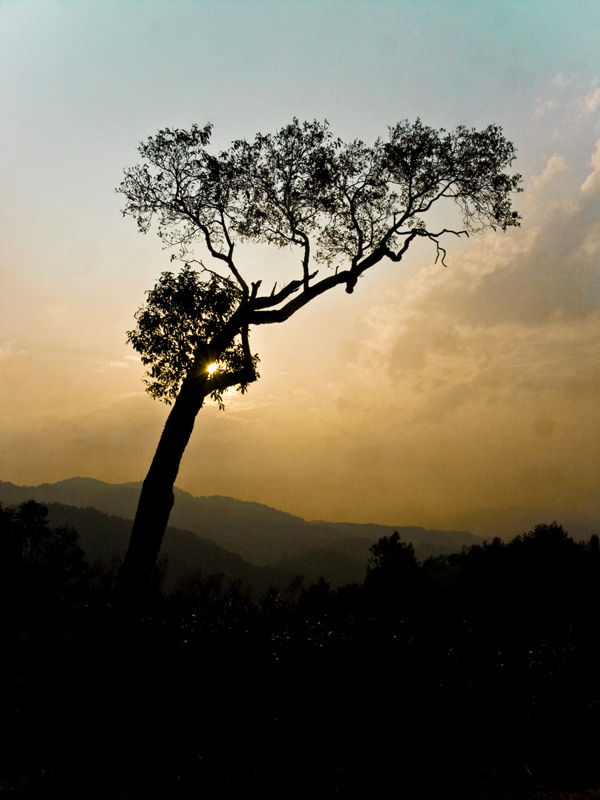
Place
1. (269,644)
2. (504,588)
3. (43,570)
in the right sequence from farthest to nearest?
(504,588) < (43,570) < (269,644)

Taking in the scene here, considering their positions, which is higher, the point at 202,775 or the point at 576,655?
the point at 576,655

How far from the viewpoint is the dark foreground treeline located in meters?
5.67

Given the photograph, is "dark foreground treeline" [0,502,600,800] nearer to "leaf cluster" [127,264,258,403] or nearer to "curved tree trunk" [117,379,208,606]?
"curved tree trunk" [117,379,208,606]

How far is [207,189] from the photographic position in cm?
1661

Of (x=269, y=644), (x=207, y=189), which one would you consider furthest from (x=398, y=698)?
(x=207, y=189)

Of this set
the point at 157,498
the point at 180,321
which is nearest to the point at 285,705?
→ the point at 157,498

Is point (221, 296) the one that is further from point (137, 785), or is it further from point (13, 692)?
point (137, 785)

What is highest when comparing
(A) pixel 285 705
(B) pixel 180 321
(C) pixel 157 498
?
(B) pixel 180 321

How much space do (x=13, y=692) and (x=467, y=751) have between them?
6.44 meters

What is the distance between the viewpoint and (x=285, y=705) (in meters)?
6.99

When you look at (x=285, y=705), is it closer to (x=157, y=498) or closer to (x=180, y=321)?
(x=157, y=498)

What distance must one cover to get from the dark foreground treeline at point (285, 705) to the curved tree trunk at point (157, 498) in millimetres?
723

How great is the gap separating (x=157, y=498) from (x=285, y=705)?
5.57 m

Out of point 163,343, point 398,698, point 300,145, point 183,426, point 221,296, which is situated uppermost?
point 300,145
